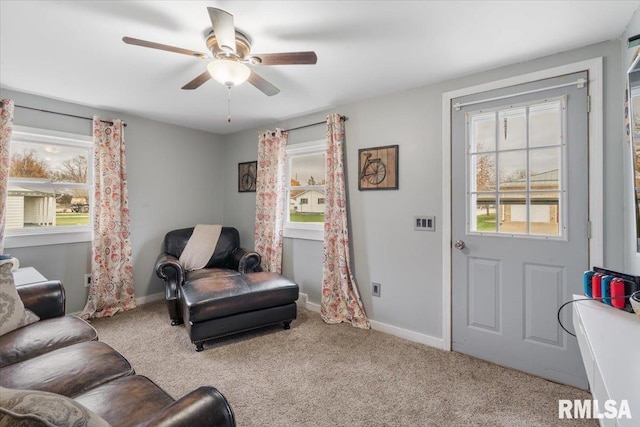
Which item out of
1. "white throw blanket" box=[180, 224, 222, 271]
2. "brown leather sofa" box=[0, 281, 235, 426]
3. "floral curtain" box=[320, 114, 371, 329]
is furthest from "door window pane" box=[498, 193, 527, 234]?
"white throw blanket" box=[180, 224, 222, 271]

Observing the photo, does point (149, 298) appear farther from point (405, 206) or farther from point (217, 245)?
point (405, 206)

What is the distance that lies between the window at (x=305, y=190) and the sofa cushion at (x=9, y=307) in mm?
2437

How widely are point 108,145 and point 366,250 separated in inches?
123

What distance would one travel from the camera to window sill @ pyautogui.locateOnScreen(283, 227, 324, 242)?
346cm

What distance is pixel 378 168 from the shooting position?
2947mm

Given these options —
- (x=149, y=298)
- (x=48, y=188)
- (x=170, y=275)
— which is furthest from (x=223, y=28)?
(x=149, y=298)

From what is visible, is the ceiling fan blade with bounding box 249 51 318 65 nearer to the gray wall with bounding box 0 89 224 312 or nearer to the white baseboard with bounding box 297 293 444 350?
the white baseboard with bounding box 297 293 444 350

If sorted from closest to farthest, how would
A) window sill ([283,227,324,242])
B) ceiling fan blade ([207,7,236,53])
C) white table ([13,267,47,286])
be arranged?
ceiling fan blade ([207,7,236,53]) → white table ([13,267,47,286]) → window sill ([283,227,324,242])

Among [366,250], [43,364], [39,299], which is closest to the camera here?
[43,364]

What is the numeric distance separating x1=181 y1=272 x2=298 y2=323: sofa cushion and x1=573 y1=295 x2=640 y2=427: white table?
2.20m

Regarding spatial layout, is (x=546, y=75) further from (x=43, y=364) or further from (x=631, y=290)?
(x=43, y=364)

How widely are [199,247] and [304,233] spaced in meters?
1.37

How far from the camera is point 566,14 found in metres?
1.68

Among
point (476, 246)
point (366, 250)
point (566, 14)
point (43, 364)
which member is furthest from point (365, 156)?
point (43, 364)
